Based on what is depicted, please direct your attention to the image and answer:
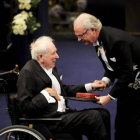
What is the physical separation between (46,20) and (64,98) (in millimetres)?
4224

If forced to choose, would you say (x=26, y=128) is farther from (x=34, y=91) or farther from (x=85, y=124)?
(x=85, y=124)

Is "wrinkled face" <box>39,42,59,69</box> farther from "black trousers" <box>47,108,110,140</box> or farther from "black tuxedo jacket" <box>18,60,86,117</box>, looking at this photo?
"black trousers" <box>47,108,110,140</box>

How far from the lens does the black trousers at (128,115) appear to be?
4.31 metres

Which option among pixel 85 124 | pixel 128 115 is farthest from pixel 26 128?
pixel 128 115

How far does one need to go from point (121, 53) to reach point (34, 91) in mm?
821

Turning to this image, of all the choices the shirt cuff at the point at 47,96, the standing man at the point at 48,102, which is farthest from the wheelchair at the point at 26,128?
the shirt cuff at the point at 47,96

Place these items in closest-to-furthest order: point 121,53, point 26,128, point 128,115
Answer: point 26,128 → point 121,53 → point 128,115

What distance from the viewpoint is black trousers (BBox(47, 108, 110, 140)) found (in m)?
3.86

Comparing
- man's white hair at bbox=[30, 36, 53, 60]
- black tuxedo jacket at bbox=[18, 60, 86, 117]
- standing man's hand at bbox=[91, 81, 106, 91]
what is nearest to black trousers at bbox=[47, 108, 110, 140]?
black tuxedo jacket at bbox=[18, 60, 86, 117]

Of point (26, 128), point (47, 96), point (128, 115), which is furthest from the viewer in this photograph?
point (128, 115)

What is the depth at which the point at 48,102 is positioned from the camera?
3891 mm

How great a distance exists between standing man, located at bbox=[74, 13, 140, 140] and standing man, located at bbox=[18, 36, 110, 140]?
292mm

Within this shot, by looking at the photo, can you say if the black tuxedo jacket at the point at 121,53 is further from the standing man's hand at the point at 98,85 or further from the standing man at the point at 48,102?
the standing man at the point at 48,102

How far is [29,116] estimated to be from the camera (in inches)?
154
